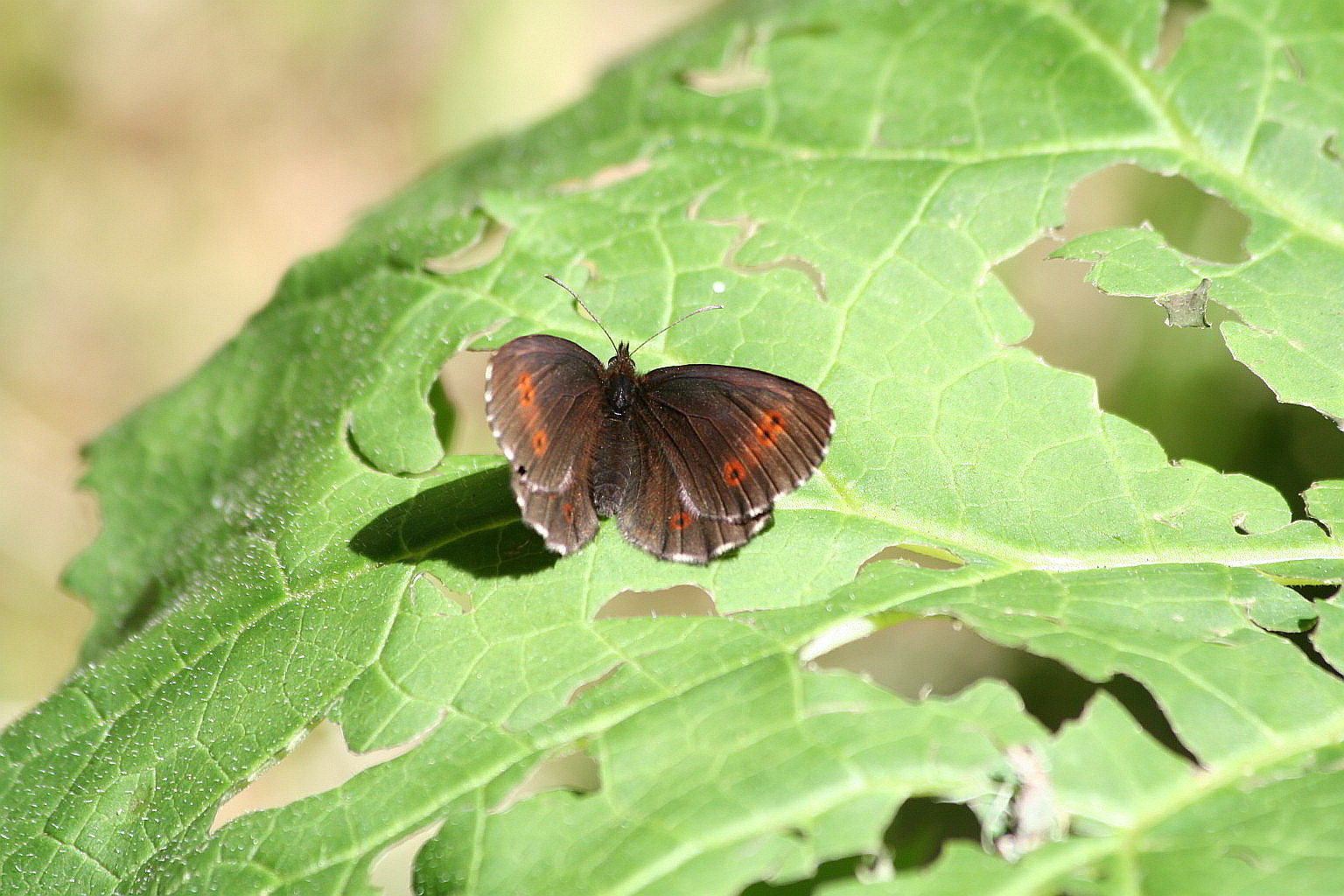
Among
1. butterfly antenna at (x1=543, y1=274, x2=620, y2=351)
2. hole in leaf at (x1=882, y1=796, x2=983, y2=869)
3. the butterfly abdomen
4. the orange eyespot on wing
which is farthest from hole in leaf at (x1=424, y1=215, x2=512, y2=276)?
hole in leaf at (x1=882, y1=796, x2=983, y2=869)

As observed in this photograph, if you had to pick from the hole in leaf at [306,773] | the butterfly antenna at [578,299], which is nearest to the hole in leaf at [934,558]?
the butterfly antenna at [578,299]

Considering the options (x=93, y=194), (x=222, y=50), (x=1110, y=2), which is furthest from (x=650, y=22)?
(x=1110, y=2)

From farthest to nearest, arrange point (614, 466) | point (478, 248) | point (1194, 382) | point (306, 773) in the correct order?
point (306, 773) < point (1194, 382) < point (478, 248) < point (614, 466)

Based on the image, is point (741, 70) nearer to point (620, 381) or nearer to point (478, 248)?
point (478, 248)

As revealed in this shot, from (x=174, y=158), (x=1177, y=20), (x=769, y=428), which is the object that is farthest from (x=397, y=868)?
(x=174, y=158)

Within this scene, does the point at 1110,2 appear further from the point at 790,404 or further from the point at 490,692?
the point at 490,692

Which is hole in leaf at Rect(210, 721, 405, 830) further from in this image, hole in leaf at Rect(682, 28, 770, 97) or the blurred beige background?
hole in leaf at Rect(682, 28, 770, 97)

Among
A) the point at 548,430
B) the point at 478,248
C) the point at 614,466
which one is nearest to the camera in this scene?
the point at 548,430
